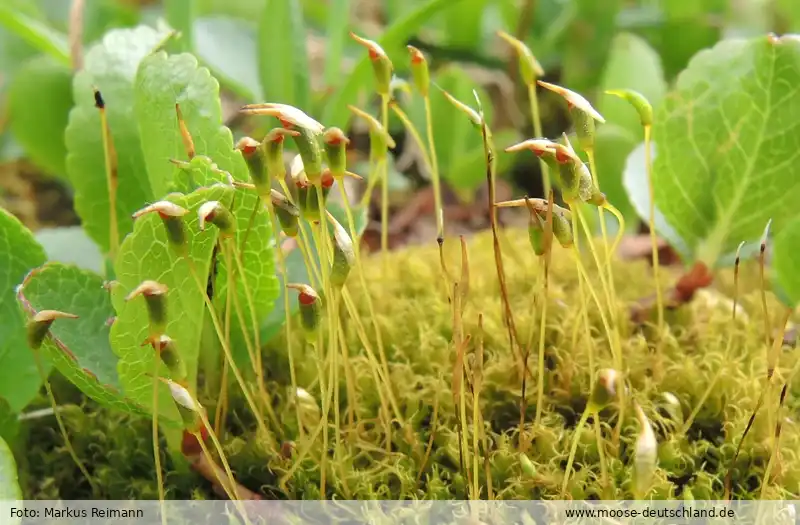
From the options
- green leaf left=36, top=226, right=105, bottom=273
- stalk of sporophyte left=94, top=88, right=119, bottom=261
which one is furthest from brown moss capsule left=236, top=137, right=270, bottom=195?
green leaf left=36, top=226, right=105, bottom=273

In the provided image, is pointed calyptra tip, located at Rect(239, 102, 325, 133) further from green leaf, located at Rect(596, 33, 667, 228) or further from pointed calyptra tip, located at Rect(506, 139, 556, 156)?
green leaf, located at Rect(596, 33, 667, 228)

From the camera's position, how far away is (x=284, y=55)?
0.95 metres

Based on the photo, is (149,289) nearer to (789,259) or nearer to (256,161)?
(256,161)

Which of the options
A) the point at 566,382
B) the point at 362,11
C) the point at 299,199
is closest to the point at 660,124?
the point at 566,382

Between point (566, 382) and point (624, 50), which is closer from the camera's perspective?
point (566, 382)

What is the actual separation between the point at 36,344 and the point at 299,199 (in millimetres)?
209

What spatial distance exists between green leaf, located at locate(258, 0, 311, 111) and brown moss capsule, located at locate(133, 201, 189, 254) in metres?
0.48

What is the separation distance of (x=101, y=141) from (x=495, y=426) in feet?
1.53

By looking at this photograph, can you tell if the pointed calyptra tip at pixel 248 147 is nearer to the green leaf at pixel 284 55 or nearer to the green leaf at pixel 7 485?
the green leaf at pixel 7 485

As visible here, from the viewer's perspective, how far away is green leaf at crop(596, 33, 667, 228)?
915mm

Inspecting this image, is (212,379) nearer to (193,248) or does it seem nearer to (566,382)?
(193,248)

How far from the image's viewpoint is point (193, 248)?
0.56 meters

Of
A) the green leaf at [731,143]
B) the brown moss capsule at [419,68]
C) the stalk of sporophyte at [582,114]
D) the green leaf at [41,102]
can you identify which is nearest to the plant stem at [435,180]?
the brown moss capsule at [419,68]

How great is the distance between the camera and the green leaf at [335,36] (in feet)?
3.37
